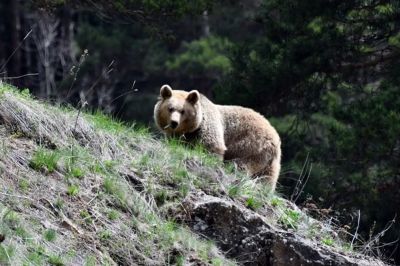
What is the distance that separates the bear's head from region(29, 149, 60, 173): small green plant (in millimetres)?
2441

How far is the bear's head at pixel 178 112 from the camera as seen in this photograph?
10586mm

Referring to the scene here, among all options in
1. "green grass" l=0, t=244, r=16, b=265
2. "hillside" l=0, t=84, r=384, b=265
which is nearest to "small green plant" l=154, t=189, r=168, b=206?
"hillside" l=0, t=84, r=384, b=265

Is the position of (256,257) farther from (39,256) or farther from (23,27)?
(23,27)

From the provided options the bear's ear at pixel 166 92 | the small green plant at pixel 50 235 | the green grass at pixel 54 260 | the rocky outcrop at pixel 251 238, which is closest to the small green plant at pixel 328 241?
the rocky outcrop at pixel 251 238

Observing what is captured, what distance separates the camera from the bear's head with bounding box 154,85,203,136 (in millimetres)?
10586

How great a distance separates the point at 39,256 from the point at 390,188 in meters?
9.95

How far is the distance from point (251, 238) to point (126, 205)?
1.09m

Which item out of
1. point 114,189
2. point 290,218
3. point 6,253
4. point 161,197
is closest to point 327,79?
point 290,218

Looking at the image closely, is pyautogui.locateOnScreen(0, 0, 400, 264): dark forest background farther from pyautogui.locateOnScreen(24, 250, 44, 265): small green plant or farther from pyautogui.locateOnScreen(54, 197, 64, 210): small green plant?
pyautogui.locateOnScreen(24, 250, 44, 265): small green plant

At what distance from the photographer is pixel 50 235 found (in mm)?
7129

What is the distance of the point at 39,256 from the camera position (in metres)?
6.81

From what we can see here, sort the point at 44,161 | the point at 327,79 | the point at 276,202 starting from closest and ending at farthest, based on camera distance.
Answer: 1. the point at 44,161
2. the point at 276,202
3. the point at 327,79

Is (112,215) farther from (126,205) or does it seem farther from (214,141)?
(214,141)

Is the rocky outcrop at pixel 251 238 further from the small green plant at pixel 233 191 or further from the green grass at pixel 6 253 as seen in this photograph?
the green grass at pixel 6 253
